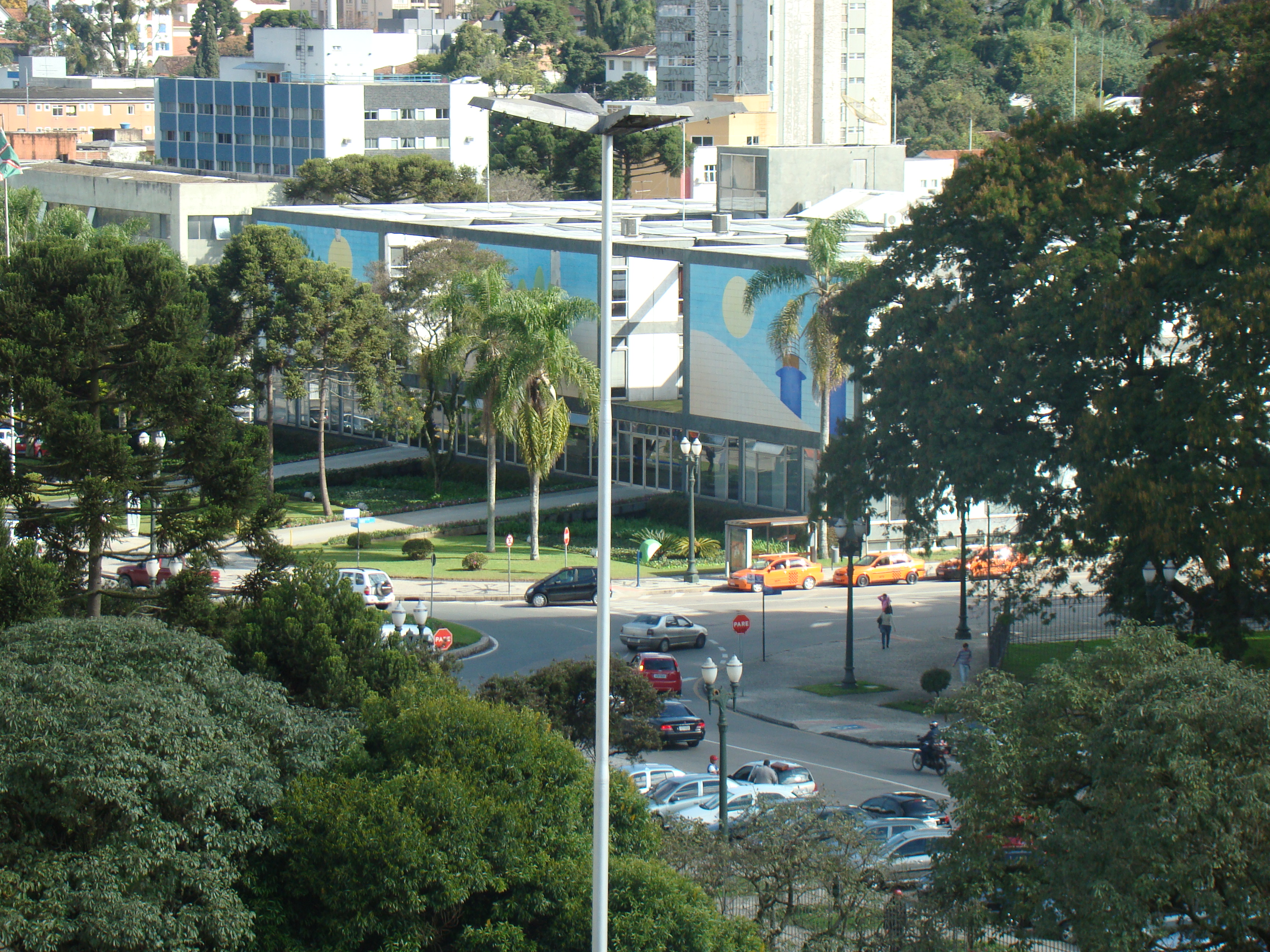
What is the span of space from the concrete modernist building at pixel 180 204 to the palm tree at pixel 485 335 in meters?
28.5

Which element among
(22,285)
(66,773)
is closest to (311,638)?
(66,773)

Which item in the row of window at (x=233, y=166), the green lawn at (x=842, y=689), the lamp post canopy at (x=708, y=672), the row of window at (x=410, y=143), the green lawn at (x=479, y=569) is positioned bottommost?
the green lawn at (x=842, y=689)

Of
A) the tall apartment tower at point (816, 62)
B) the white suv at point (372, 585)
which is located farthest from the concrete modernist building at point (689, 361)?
the tall apartment tower at point (816, 62)

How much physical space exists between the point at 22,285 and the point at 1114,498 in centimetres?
1962

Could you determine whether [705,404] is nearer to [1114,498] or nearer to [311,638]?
[1114,498]

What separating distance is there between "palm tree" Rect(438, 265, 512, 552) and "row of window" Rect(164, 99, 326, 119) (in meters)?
60.0

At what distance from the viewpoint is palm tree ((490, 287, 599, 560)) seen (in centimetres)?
4369

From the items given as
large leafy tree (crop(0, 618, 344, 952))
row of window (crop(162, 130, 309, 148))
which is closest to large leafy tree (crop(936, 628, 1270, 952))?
large leafy tree (crop(0, 618, 344, 952))

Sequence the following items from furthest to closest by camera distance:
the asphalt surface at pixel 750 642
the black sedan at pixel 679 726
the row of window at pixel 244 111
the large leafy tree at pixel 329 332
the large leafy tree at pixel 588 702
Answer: the row of window at pixel 244 111, the large leafy tree at pixel 329 332, the black sedan at pixel 679 726, the asphalt surface at pixel 750 642, the large leafy tree at pixel 588 702

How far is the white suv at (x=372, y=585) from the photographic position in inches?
1578

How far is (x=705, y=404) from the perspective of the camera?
53.7 meters

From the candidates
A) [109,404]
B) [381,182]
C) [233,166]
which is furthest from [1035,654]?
[233,166]

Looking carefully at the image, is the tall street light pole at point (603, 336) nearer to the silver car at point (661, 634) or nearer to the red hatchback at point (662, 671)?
the red hatchback at point (662, 671)

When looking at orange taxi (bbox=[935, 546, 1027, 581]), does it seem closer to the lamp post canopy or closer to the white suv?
the lamp post canopy
